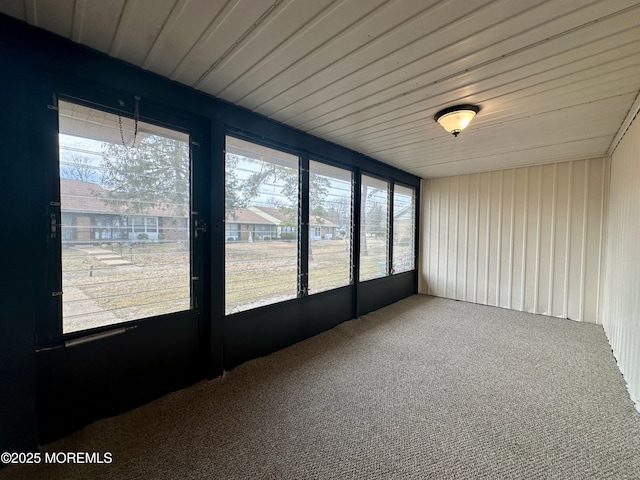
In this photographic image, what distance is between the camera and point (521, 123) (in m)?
2.54

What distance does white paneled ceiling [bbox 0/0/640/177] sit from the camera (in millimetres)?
1268

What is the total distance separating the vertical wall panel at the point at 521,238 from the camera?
12.2ft

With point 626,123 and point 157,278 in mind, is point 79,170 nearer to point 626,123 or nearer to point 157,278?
point 157,278

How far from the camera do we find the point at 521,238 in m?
4.24

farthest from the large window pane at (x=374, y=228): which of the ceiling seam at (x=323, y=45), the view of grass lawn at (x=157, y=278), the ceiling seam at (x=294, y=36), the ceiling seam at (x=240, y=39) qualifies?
the ceiling seam at (x=240, y=39)

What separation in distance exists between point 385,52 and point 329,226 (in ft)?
6.78

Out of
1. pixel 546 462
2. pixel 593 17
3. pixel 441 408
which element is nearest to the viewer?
pixel 593 17

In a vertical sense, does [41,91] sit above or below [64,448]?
above

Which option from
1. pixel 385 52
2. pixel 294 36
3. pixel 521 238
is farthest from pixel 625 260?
pixel 294 36

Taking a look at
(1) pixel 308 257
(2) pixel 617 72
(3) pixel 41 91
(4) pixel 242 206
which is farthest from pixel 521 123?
(3) pixel 41 91

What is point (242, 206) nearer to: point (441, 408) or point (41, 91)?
point (41, 91)

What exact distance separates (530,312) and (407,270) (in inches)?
76.5

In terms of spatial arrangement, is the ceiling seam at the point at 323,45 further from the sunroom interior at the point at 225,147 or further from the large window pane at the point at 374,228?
the large window pane at the point at 374,228

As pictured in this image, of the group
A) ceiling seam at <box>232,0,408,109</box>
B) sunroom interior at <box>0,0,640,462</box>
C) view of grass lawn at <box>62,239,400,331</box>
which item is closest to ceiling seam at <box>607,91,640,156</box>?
sunroom interior at <box>0,0,640,462</box>
